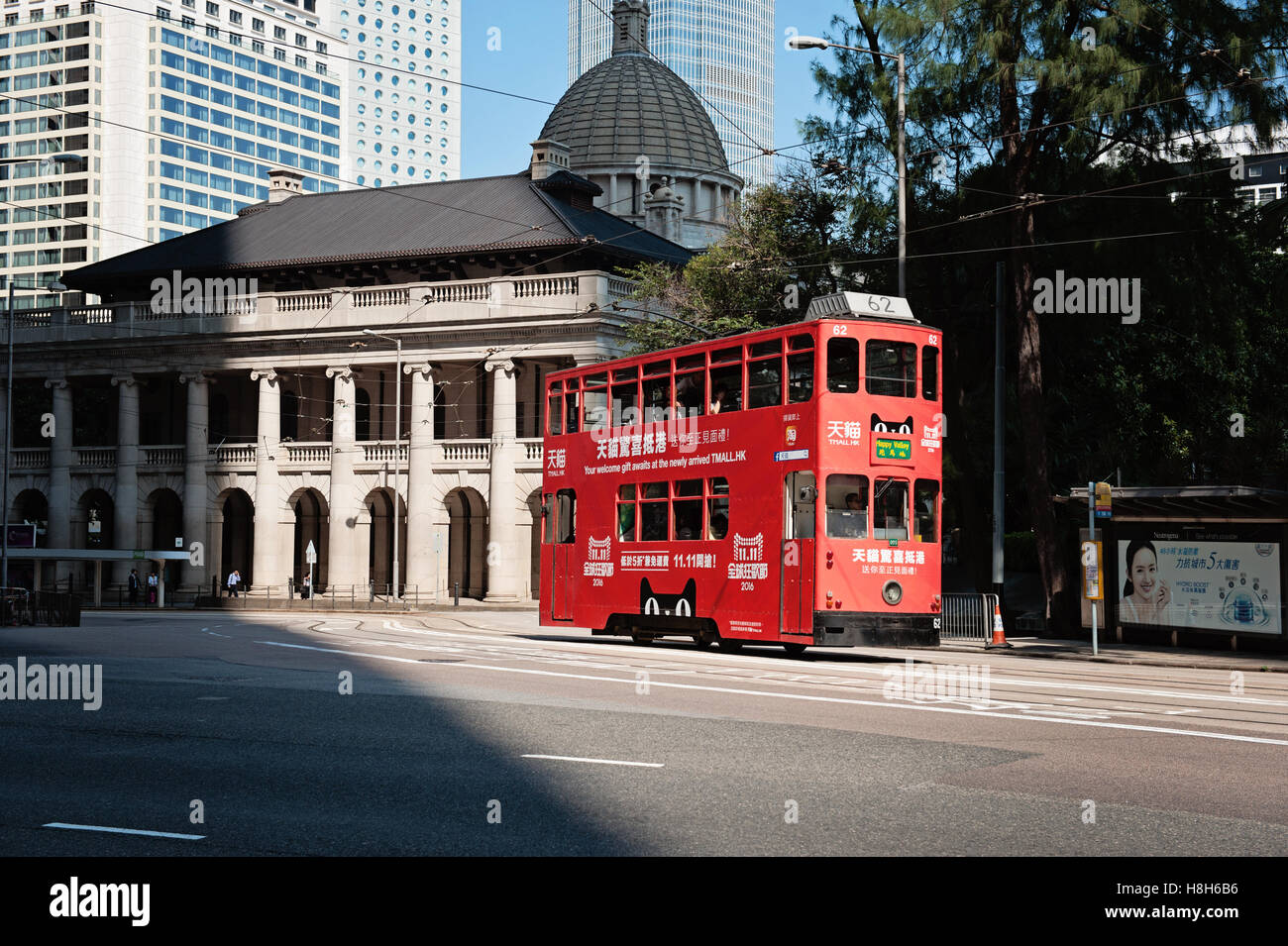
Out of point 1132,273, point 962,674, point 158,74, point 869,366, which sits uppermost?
point 158,74

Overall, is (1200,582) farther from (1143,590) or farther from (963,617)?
(963,617)

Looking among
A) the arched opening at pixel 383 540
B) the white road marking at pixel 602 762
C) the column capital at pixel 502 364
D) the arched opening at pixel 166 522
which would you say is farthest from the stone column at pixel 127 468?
the white road marking at pixel 602 762

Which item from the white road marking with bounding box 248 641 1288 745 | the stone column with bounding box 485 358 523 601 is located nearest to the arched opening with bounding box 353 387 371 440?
the stone column with bounding box 485 358 523 601

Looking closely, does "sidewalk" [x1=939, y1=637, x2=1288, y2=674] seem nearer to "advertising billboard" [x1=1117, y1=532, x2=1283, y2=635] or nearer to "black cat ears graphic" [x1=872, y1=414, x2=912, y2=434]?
"advertising billboard" [x1=1117, y1=532, x2=1283, y2=635]

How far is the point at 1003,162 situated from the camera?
1358 inches

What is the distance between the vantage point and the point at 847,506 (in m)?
22.6

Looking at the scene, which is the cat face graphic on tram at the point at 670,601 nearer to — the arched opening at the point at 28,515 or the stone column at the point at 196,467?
the stone column at the point at 196,467

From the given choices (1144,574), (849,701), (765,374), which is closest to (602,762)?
(849,701)

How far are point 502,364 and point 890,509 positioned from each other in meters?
37.4

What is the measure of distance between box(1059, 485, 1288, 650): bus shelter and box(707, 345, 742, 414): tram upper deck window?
7.99 m

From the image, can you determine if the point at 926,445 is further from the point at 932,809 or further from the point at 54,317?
the point at 54,317
